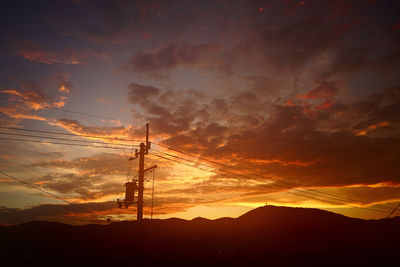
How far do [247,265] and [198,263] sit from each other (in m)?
5.00

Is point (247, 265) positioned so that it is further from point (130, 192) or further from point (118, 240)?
point (118, 240)

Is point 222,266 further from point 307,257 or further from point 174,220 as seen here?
point 174,220

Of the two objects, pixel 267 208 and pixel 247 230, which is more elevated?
pixel 267 208

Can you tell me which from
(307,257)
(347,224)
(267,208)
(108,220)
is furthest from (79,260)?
(347,224)

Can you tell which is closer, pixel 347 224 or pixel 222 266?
pixel 222 266

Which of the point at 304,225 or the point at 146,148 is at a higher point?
the point at 146,148

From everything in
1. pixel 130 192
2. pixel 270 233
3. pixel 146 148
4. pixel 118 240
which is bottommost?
pixel 270 233

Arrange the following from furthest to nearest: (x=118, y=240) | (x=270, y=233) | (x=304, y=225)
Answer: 1. (x=304, y=225)
2. (x=270, y=233)
3. (x=118, y=240)

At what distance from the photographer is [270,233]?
90500mm

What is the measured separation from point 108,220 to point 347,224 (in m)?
113

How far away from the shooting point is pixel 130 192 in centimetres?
3023

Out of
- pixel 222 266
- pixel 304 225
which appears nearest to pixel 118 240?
pixel 222 266

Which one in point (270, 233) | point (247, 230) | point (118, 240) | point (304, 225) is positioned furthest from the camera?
point (304, 225)

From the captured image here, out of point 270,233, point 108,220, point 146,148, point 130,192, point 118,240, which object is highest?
point 146,148
